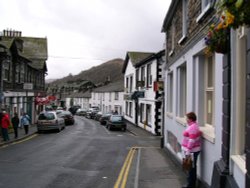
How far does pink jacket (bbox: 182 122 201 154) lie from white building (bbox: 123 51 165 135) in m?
12.9

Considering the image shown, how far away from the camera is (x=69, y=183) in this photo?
9320 millimetres

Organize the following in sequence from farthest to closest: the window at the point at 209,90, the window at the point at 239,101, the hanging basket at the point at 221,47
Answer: the window at the point at 209,90
the window at the point at 239,101
the hanging basket at the point at 221,47

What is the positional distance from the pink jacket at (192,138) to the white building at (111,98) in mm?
44313

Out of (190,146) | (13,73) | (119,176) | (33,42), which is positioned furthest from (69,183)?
(33,42)

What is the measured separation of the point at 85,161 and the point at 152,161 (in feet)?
8.52

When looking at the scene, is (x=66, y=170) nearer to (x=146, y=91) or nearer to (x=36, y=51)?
(x=146, y=91)

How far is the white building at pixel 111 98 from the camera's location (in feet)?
179

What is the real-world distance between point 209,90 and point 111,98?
51458 millimetres

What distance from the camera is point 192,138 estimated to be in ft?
26.8

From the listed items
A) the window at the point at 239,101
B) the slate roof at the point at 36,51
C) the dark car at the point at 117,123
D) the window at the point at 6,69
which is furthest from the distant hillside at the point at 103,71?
the window at the point at 239,101

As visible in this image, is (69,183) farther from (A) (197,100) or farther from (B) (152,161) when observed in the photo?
(B) (152,161)

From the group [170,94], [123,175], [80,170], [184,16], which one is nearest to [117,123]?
[170,94]

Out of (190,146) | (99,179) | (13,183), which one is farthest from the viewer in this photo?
(99,179)

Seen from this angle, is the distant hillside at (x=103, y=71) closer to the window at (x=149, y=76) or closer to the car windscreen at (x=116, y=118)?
the car windscreen at (x=116, y=118)
